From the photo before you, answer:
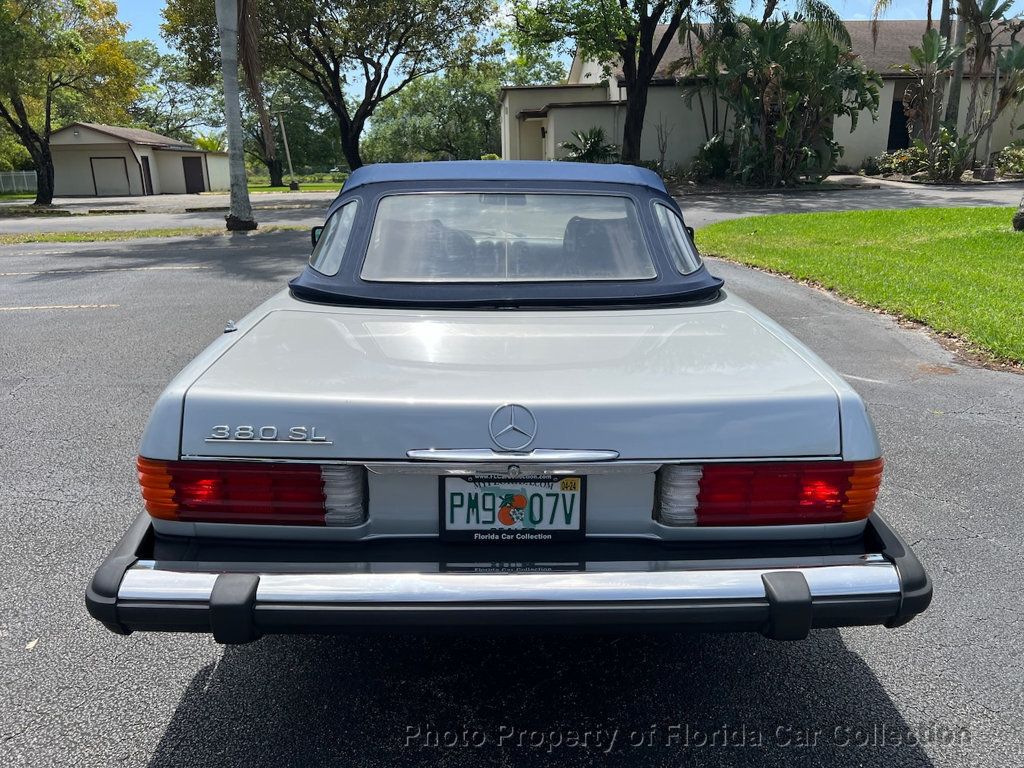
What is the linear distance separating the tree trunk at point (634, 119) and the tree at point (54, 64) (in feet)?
60.7

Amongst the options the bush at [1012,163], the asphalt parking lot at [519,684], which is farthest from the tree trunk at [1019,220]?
the bush at [1012,163]

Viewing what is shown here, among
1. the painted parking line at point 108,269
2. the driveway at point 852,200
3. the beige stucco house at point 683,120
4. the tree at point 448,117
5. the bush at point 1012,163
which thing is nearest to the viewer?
the painted parking line at point 108,269

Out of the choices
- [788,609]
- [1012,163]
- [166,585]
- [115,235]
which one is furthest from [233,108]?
[1012,163]

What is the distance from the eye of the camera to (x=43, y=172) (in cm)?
2994

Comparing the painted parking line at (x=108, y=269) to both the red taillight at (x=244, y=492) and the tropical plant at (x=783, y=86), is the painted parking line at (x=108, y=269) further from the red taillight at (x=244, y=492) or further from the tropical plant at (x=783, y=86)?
the tropical plant at (x=783, y=86)

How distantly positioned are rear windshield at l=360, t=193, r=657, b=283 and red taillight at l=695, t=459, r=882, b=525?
1.27 m

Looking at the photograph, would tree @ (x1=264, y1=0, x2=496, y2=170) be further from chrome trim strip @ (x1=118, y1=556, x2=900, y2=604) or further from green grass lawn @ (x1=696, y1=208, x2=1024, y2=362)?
chrome trim strip @ (x1=118, y1=556, x2=900, y2=604)

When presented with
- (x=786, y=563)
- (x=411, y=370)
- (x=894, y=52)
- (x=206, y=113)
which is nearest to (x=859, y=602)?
(x=786, y=563)

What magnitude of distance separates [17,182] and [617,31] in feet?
137

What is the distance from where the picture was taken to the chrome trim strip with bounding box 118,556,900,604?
2.03 metres

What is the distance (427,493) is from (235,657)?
45.6 inches

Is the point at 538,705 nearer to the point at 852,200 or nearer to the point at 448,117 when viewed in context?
the point at 852,200

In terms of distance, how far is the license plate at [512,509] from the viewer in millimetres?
2166

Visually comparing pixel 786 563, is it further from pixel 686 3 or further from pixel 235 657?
pixel 686 3
